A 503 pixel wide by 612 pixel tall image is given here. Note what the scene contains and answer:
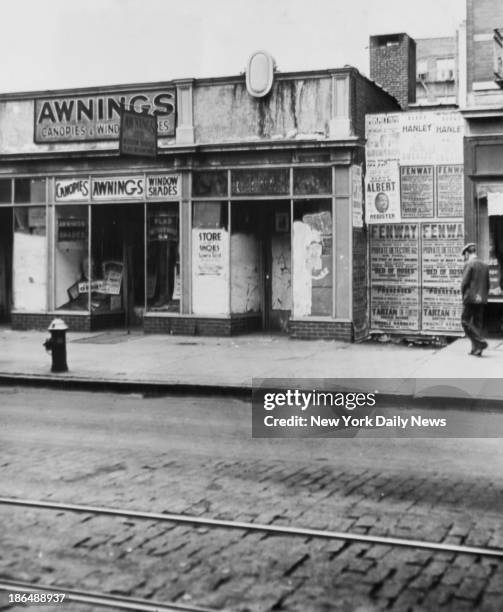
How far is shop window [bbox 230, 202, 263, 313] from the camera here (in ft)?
59.8

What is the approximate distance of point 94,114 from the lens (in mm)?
19000

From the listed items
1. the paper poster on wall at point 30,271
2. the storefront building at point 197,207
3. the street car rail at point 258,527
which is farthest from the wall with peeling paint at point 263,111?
the street car rail at point 258,527

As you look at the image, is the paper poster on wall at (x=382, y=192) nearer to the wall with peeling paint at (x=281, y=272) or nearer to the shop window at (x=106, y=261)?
the wall with peeling paint at (x=281, y=272)

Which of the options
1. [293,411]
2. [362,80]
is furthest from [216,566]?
[362,80]

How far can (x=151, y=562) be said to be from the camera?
5066 mm

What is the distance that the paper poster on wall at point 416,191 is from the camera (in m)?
17.6

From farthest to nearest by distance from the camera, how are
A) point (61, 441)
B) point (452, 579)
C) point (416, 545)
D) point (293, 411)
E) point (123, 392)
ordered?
point (123, 392) < point (293, 411) < point (61, 441) < point (416, 545) < point (452, 579)

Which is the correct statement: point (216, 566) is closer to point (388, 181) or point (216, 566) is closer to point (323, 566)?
point (323, 566)

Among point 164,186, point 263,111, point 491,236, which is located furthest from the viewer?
point 164,186

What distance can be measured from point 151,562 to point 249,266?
13.9 m

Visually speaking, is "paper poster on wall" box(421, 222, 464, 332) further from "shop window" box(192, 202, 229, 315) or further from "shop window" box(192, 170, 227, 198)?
"shop window" box(192, 170, 227, 198)

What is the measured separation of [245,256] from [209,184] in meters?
1.74

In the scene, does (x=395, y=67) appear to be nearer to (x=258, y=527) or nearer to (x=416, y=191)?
(x=416, y=191)

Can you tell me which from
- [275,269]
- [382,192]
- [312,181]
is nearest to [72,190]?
[275,269]
